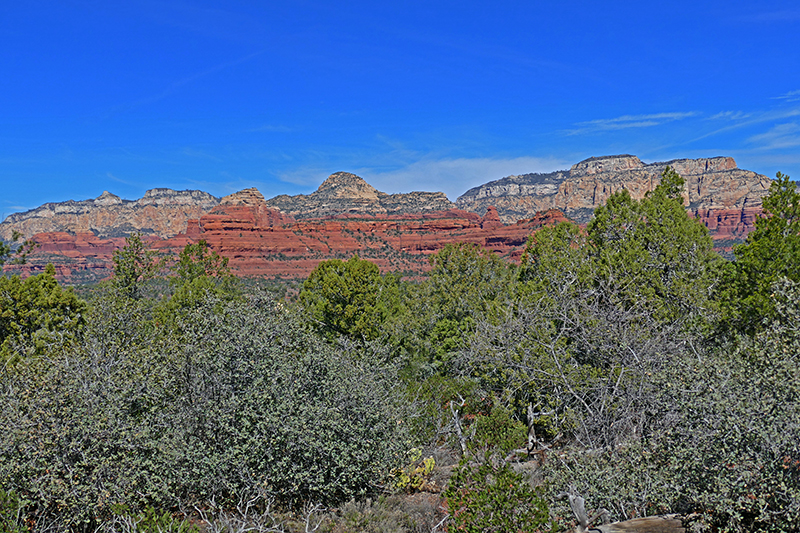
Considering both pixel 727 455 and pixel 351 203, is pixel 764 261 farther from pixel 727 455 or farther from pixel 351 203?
pixel 351 203

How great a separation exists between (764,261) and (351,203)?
168 metres

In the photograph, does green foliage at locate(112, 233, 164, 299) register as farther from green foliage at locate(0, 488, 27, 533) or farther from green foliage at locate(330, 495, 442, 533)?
green foliage at locate(330, 495, 442, 533)

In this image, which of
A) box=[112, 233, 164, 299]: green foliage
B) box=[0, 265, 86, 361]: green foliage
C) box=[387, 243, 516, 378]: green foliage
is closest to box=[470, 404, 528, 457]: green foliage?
box=[387, 243, 516, 378]: green foliage

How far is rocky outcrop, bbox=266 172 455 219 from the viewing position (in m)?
174

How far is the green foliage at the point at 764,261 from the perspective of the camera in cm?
1428

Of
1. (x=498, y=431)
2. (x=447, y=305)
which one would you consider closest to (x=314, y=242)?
(x=447, y=305)

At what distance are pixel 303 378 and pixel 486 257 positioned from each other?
17191 mm

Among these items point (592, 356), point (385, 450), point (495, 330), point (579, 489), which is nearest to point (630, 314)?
point (592, 356)

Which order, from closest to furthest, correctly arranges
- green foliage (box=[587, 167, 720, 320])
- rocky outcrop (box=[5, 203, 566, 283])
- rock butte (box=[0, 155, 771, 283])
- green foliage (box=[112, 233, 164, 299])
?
green foliage (box=[587, 167, 720, 320])
green foliage (box=[112, 233, 164, 299])
rocky outcrop (box=[5, 203, 566, 283])
rock butte (box=[0, 155, 771, 283])

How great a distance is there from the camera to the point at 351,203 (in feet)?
586

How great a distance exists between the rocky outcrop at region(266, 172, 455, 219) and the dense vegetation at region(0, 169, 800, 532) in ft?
497

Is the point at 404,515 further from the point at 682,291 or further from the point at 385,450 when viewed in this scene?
the point at 682,291

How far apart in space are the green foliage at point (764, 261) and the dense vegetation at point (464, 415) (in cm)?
8

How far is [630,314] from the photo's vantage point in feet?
47.7
